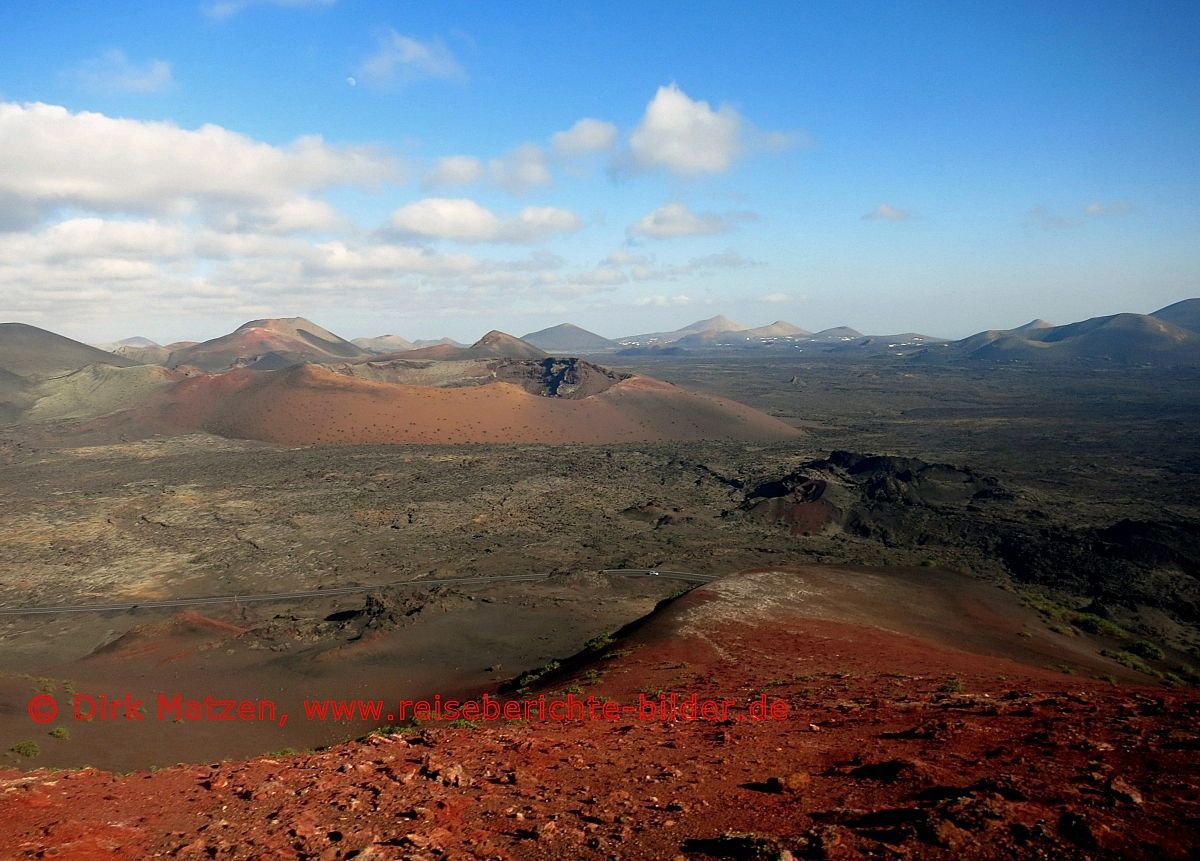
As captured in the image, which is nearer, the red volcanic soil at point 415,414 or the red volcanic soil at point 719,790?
the red volcanic soil at point 719,790

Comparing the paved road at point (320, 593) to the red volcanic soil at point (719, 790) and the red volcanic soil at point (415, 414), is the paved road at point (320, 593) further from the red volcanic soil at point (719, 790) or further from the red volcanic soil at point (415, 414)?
the red volcanic soil at point (415, 414)

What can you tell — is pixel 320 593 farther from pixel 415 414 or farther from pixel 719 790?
pixel 415 414

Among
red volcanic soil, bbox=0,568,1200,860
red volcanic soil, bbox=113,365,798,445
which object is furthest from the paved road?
red volcanic soil, bbox=113,365,798,445

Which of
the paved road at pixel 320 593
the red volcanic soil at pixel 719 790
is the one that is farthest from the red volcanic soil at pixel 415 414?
the red volcanic soil at pixel 719 790

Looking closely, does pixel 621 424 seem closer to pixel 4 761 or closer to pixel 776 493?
pixel 776 493

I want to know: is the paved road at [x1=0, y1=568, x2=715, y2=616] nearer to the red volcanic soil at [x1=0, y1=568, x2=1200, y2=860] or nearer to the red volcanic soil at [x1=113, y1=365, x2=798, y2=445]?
the red volcanic soil at [x1=0, y1=568, x2=1200, y2=860]

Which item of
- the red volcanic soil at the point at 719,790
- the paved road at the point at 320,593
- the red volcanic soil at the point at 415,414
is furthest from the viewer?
the red volcanic soil at the point at 415,414
